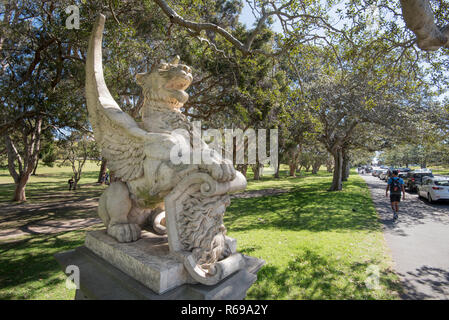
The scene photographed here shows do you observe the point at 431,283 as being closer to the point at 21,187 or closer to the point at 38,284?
the point at 38,284

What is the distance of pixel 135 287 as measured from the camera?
209 cm

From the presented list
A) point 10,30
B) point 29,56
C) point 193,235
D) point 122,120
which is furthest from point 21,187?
point 193,235

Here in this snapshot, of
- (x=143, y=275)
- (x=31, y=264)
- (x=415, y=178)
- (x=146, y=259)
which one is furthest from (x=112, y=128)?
(x=415, y=178)

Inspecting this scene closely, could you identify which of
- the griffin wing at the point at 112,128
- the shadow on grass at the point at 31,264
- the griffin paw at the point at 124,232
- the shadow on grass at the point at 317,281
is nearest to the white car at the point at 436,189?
the shadow on grass at the point at 317,281

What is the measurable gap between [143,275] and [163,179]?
900 millimetres

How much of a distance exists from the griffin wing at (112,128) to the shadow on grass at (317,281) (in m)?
2.56

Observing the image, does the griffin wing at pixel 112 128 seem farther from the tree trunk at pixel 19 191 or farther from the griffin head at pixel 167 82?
the tree trunk at pixel 19 191

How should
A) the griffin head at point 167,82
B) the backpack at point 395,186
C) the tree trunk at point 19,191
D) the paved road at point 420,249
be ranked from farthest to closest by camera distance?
the tree trunk at point 19,191 < the backpack at point 395,186 < the paved road at point 420,249 < the griffin head at point 167,82

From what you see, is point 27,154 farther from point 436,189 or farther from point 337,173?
point 436,189

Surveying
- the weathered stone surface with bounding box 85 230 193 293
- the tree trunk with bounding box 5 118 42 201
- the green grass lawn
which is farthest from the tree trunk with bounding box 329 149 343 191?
the tree trunk with bounding box 5 118 42 201

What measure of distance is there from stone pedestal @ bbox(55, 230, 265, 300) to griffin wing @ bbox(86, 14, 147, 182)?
0.79 m

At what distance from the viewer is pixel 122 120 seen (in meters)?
2.71

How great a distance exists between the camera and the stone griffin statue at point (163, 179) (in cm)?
224

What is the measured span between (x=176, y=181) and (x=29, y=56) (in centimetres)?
1118
